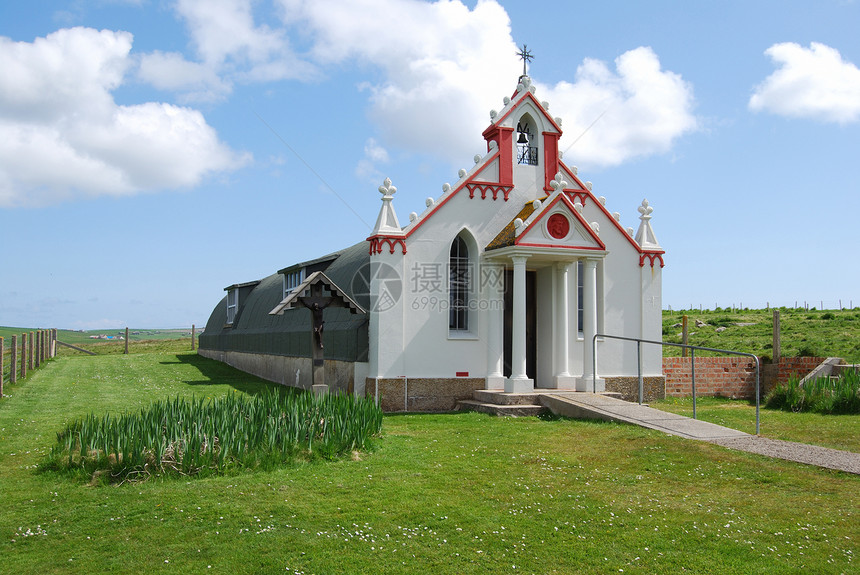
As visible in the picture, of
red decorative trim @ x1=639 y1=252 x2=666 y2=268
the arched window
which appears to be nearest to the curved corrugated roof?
the arched window

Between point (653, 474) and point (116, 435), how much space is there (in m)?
6.57

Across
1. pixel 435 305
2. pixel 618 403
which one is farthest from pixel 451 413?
pixel 618 403

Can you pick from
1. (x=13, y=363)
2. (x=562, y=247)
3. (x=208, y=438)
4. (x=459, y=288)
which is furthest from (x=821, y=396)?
(x=13, y=363)

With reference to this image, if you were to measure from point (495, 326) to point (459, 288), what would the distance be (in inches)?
47.0

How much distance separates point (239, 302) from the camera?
101 ft

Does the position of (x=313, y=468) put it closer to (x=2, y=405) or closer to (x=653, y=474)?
(x=653, y=474)

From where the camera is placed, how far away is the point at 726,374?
63.5 ft

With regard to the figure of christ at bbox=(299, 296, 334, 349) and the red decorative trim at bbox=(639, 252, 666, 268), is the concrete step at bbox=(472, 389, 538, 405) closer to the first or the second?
the figure of christ at bbox=(299, 296, 334, 349)

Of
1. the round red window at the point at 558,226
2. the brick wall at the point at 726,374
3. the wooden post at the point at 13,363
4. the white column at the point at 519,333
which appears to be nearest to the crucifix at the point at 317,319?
the white column at the point at 519,333

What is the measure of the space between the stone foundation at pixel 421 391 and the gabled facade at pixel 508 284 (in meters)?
0.02

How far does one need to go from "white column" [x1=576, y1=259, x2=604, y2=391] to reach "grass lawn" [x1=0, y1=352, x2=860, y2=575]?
5294mm

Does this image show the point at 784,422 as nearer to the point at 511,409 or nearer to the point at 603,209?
the point at 511,409

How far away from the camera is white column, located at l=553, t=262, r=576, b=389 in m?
15.8

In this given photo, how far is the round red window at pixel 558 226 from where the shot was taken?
1511 centimetres
